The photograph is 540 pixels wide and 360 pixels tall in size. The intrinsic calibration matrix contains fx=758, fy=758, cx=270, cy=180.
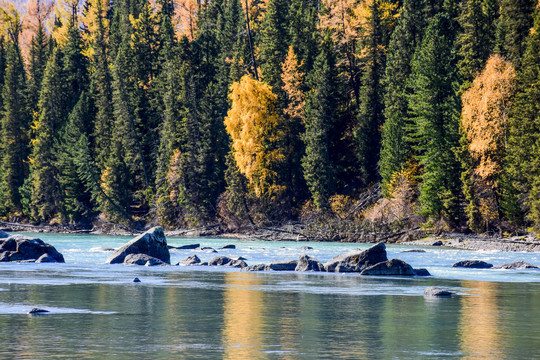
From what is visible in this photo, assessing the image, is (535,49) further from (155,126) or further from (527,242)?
(155,126)

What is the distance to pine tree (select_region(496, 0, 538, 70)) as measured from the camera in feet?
188

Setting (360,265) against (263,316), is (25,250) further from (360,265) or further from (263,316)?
(263,316)

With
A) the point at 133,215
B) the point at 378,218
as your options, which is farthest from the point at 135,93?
the point at 378,218

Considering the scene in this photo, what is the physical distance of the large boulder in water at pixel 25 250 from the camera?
123 feet

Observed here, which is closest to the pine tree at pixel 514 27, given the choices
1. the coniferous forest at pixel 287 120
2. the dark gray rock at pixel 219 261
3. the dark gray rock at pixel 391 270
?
the coniferous forest at pixel 287 120

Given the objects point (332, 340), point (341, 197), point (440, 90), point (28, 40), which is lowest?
point (332, 340)

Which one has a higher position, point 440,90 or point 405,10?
point 405,10

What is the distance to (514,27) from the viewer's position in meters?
58.0

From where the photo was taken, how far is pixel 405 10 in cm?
7169

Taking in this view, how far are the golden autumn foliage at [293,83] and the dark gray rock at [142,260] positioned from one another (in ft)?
141

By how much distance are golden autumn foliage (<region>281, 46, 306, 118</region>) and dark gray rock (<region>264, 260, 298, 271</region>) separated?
145ft

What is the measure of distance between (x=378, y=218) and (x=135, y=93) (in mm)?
39831

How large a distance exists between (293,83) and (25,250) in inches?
1771

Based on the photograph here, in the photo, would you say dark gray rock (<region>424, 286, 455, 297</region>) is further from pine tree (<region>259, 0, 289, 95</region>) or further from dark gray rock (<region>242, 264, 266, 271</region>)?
pine tree (<region>259, 0, 289, 95</region>)
